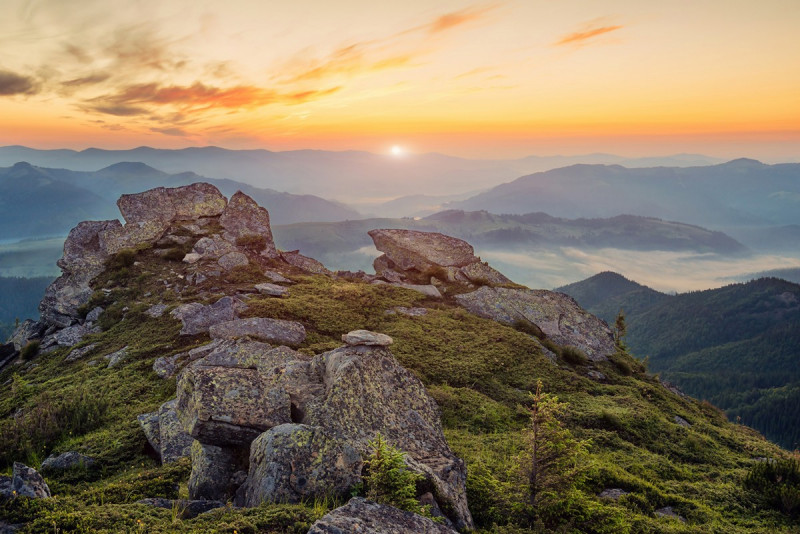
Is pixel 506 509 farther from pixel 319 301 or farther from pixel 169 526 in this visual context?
pixel 319 301

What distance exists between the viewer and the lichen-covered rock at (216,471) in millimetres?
10133

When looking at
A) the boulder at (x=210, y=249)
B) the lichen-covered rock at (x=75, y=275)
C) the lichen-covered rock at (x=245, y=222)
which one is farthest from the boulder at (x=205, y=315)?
the lichen-covered rock at (x=245, y=222)

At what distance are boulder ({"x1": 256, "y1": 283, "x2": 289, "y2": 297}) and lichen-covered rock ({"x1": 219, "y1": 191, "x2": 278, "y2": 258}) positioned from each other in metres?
12.0

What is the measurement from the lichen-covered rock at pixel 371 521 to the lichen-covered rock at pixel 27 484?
5479mm

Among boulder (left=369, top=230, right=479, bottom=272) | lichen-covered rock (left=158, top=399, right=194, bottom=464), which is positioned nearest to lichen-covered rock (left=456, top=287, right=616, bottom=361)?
boulder (left=369, top=230, right=479, bottom=272)

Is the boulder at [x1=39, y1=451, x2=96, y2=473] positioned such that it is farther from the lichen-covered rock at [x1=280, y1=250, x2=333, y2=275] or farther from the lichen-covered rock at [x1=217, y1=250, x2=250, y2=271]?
the lichen-covered rock at [x1=280, y1=250, x2=333, y2=275]

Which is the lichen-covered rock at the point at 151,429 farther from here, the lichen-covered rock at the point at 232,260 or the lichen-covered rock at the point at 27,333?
the lichen-covered rock at the point at 27,333

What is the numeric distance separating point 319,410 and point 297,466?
2.40m

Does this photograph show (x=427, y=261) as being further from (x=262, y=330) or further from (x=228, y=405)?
(x=228, y=405)

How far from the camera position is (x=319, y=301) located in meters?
32.5

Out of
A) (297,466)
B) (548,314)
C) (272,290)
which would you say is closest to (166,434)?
(297,466)

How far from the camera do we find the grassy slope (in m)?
10.3

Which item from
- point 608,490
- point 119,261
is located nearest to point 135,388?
point 608,490

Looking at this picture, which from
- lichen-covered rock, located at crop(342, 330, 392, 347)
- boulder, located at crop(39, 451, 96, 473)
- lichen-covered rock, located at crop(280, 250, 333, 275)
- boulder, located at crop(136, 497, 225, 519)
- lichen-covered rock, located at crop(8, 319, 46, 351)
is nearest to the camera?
boulder, located at crop(136, 497, 225, 519)
